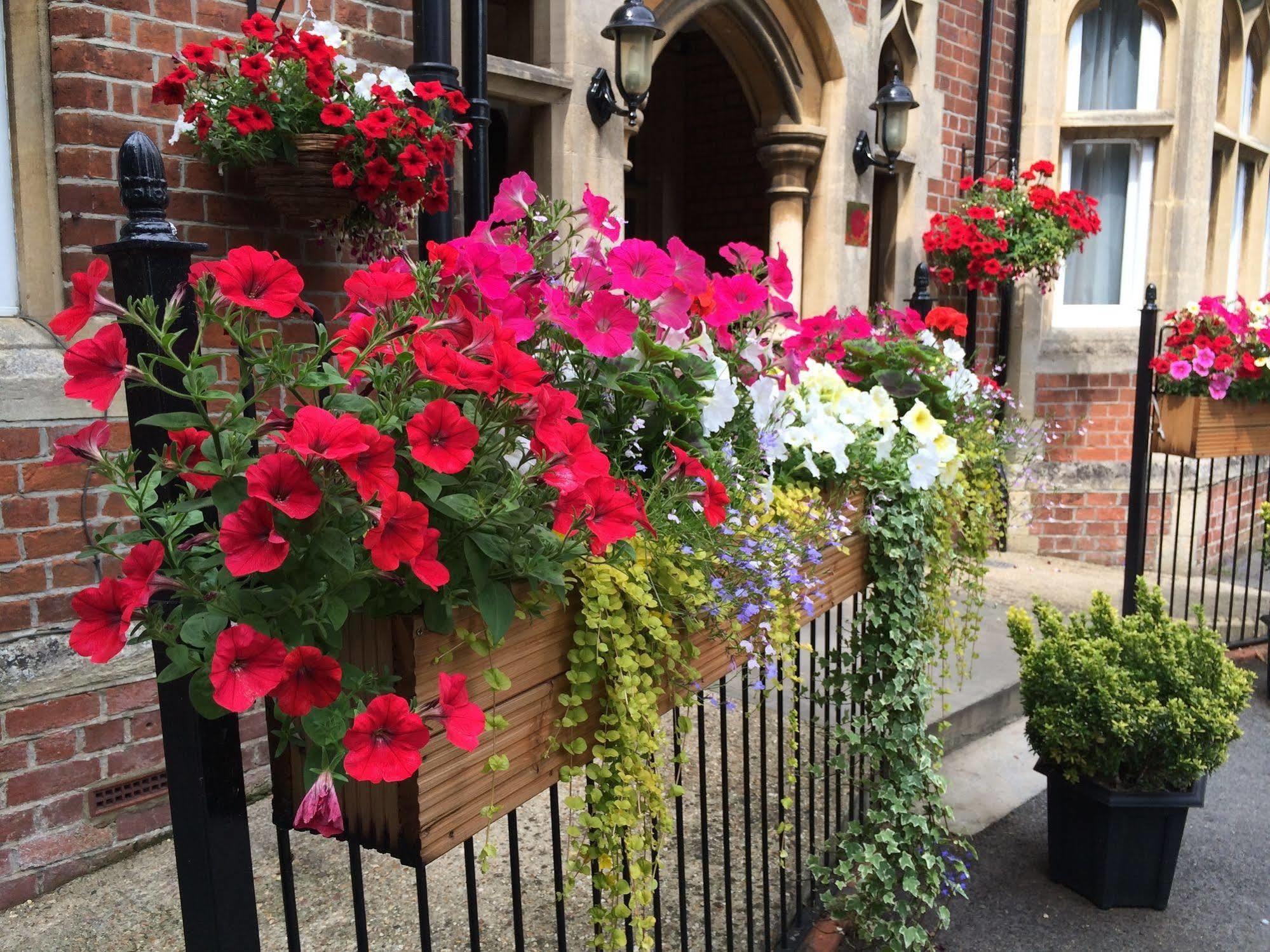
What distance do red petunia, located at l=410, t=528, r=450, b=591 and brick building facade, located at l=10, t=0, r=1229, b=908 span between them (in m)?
1.04

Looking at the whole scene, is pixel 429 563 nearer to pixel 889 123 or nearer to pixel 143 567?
pixel 143 567

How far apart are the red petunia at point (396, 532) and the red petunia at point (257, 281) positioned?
24 centimetres

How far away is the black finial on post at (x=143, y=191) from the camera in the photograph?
3.59 feet

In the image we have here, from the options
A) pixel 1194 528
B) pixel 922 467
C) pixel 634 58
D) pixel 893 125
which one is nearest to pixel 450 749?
pixel 922 467

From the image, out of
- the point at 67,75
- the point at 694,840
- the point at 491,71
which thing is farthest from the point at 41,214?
the point at 694,840

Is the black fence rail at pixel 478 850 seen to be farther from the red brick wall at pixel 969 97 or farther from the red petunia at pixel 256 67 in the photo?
the red brick wall at pixel 969 97

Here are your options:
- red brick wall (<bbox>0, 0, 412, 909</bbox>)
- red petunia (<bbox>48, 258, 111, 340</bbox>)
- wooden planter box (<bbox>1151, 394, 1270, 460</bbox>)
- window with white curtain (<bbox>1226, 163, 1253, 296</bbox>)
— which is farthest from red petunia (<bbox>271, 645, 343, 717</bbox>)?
window with white curtain (<bbox>1226, 163, 1253, 296</bbox>)

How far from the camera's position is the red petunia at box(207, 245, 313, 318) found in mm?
1004

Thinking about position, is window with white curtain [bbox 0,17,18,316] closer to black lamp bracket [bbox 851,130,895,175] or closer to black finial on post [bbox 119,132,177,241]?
black finial on post [bbox 119,132,177,241]

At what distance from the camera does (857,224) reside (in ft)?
20.3

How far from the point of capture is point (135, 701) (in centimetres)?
305

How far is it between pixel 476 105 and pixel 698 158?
5.20m

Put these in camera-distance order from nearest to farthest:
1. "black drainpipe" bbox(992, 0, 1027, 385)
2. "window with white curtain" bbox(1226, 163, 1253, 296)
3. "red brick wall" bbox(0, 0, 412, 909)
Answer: "red brick wall" bbox(0, 0, 412, 909)
"black drainpipe" bbox(992, 0, 1027, 385)
"window with white curtain" bbox(1226, 163, 1253, 296)

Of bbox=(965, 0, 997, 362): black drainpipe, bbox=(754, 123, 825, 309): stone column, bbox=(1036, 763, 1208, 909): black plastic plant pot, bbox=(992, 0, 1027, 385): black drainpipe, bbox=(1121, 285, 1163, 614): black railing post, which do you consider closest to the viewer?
bbox=(1036, 763, 1208, 909): black plastic plant pot
